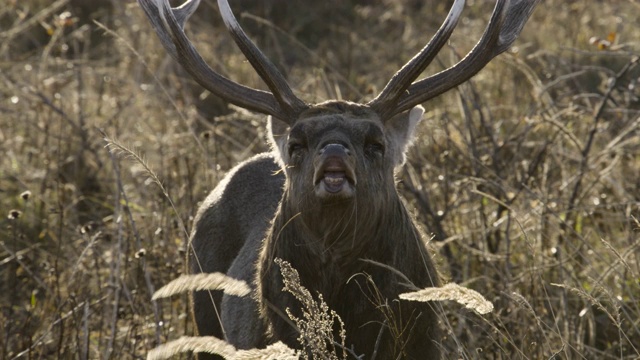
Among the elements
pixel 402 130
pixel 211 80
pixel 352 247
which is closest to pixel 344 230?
pixel 352 247

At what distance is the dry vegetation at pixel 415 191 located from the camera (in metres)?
5.73

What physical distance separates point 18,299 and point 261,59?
9.10 feet

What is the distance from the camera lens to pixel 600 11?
41.5 ft

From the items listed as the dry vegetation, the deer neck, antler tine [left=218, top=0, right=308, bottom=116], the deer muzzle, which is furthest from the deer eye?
the dry vegetation

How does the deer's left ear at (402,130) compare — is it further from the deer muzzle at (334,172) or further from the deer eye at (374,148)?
the deer muzzle at (334,172)

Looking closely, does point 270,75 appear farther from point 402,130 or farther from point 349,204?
point 349,204

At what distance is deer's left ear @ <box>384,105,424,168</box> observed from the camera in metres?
5.23

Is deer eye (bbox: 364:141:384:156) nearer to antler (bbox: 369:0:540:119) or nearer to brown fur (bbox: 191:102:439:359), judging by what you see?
brown fur (bbox: 191:102:439:359)

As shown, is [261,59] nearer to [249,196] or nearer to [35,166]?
[249,196]

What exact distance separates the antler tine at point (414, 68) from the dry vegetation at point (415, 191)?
1.98 ft

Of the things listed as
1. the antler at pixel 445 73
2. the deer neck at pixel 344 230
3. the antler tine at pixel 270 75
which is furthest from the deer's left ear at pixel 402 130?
the antler tine at pixel 270 75

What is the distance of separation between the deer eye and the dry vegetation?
1.93 ft

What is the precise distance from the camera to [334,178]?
14.7 feet

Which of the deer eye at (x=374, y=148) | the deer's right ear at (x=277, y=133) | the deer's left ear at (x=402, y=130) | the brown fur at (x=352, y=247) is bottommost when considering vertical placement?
the brown fur at (x=352, y=247)
